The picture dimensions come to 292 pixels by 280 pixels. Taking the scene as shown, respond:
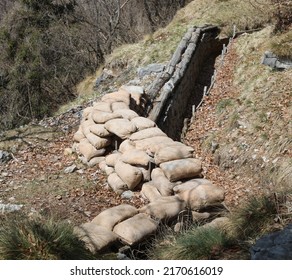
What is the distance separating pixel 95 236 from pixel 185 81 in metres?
6.79

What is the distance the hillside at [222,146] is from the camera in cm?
654

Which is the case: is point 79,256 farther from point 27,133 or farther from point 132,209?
point 27,133

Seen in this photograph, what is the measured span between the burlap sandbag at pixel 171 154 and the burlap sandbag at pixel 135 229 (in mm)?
1275

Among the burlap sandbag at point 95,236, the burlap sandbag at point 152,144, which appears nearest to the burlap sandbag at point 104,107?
the burlap sandbag at point 152,144

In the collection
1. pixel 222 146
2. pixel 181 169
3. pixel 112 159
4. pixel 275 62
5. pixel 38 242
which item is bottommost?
pixel 222 146

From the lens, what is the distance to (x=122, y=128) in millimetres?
7105

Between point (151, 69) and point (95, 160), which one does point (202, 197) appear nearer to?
point (95, 160)

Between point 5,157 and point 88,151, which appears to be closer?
point 88,151

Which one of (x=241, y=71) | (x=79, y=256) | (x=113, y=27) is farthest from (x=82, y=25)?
(x=79, y=256)

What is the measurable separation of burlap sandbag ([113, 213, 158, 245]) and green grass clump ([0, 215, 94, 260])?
78cm

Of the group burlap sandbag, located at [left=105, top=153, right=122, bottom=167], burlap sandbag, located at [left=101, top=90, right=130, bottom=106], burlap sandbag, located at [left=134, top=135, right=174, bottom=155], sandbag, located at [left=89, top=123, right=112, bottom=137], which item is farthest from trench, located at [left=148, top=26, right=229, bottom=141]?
burlap sandbag, located at [left=134, top=135, right=174, bottom=155]

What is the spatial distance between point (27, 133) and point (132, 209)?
4.17 m

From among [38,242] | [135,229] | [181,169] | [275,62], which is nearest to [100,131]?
[181,169]

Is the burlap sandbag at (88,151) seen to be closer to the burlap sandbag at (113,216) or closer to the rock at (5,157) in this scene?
the rock at (5,157)
